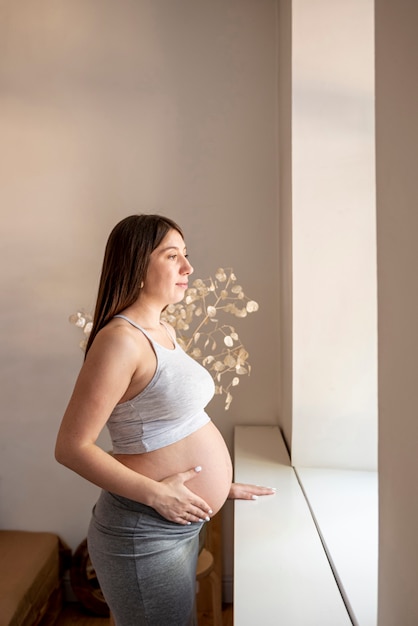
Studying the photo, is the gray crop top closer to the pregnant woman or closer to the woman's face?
the pregnant woman

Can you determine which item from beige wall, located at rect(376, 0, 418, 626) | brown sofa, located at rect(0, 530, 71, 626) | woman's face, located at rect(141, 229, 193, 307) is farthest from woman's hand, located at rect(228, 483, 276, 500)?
brown sofa, located at rect(0, 530, 71, 626)

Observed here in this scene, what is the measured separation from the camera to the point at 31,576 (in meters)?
2.22

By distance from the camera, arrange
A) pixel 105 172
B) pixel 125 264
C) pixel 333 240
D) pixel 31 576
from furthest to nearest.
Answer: pixel 105 172 < pixel 31 576 < pixel 333 240 < pixel 125 264

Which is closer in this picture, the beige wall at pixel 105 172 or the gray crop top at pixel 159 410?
the gray crop top at pixel 159 410

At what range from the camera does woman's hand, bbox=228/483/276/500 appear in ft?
5.46

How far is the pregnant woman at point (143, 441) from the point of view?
48.6 inches

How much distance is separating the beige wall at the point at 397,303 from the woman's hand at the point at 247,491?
0.78m

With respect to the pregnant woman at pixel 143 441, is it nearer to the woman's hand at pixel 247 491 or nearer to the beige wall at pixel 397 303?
the woman's hand at pixel 247 491

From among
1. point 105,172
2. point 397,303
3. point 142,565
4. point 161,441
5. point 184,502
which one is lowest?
point 142,565

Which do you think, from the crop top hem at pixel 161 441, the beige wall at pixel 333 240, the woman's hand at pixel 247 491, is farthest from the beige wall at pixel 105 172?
the crop top hem at pixel 161 441

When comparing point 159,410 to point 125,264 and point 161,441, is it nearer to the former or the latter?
point 161,441

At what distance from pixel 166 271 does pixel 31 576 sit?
143 centimetres

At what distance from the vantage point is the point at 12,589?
2.10 m

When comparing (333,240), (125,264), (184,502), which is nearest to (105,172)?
(333,240)
